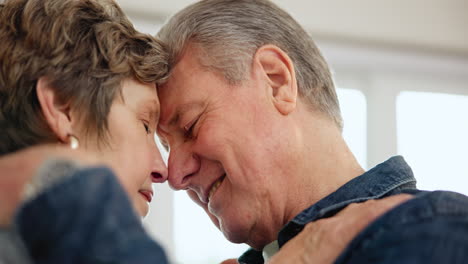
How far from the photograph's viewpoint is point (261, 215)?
158 centimetres

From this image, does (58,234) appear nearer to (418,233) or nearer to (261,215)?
(418,233)

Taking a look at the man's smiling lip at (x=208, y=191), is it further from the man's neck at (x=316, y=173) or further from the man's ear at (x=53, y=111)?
the man's ear at (x=53, y=111)

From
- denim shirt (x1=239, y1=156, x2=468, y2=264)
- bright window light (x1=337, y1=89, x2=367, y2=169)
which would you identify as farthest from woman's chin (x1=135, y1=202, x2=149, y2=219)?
bright window light (x1=337, y1=89, x2=367, y2=169)

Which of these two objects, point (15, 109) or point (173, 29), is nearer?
point (15, 109)

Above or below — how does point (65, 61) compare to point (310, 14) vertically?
above

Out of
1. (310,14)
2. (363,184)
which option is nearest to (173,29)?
(363,184)

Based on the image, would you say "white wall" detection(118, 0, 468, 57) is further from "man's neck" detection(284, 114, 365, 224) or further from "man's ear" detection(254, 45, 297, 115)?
"man's neck" detection(284, 114, 365, 224)

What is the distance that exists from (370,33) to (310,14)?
0.30 metres

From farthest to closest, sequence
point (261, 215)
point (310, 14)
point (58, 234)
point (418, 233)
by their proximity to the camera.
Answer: point (310, 14) → point (261, 215) → point (418, 233) → point (58, 234)

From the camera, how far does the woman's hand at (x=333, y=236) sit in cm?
107

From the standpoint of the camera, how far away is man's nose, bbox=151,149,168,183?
4.98 ft

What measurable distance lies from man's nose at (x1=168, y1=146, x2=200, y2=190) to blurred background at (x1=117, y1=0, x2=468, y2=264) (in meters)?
1.28

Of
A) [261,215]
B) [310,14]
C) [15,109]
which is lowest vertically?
[261,215]

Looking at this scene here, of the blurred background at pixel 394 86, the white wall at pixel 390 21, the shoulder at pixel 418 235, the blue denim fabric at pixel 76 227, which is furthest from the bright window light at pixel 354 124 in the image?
the blue denim fabric at pixel 76 227
